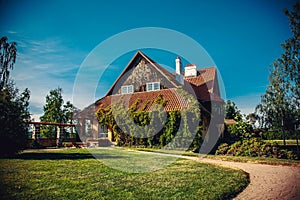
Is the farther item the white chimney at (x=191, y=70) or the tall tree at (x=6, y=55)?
the white chimney at (x=191, y=70)

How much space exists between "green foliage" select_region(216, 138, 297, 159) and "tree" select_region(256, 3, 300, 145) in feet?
10.7

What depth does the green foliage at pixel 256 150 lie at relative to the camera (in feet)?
40.8

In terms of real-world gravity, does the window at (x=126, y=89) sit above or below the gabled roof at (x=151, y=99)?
above

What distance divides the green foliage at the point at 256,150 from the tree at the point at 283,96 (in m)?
3.25

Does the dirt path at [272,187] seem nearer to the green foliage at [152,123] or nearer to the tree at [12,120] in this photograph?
the green foliage at [152,123]

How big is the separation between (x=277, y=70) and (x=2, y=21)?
66.9ft

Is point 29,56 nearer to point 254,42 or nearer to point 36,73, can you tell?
point 36,73

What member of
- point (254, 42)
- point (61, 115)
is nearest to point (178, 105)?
point (254, 42)

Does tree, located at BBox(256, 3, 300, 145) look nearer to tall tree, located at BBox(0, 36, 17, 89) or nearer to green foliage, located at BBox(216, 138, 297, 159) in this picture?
green foliage, located at BBox(216, 138, 297, 159)

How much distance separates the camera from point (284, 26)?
304 inches

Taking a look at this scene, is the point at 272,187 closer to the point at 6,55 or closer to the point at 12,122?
the point at 6,55

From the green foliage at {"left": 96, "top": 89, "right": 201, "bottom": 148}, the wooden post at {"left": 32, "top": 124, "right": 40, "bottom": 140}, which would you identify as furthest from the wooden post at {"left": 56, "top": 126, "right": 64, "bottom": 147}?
the green foliage at {"left": 96, "top": 89, "right": 201, "bottom": 148}

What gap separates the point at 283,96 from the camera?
18875 mm

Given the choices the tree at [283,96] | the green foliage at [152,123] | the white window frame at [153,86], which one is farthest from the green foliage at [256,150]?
the white window frame at [153,86]
